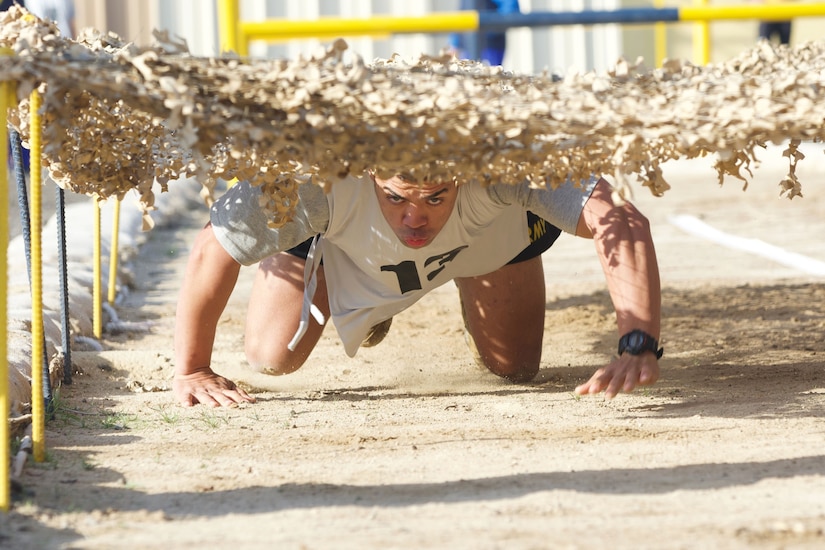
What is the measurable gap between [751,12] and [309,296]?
367 cm

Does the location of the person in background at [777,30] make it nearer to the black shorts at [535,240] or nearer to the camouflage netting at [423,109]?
the black shorts at [535,240]

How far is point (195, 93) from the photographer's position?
1.94 metres

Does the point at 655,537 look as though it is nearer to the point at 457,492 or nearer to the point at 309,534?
the point at 457,492

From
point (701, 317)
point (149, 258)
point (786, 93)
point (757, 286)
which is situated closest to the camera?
point (786, 93)

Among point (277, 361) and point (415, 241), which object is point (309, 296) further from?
point (415, 241)

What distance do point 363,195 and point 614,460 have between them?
988mm

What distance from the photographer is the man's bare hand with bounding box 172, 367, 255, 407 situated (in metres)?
2.80

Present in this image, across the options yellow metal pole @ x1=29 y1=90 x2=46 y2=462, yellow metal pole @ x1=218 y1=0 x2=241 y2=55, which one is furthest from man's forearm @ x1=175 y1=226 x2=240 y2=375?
yellow metal pole @ x1=218 y1=0 x2=241 y2=55

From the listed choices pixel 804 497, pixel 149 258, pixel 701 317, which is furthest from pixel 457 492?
pixel 149 258

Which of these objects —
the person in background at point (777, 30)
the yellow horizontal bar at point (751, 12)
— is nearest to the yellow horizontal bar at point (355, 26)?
the yellow horizontal bar at point (751, 12)

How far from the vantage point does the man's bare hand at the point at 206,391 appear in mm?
2797

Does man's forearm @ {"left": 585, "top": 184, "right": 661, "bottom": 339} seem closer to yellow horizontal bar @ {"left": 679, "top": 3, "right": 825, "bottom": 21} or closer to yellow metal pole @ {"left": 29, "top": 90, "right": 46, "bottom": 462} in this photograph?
yellow metal pole @ {"left": 29, "top": 90, "right": 46, "bottom": 462}

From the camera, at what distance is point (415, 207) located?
8.81 feet

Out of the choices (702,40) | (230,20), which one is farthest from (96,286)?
(702,40)
